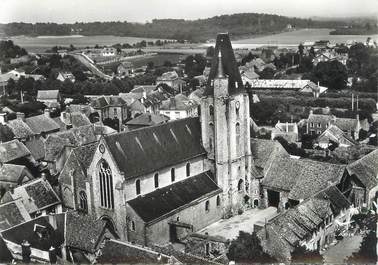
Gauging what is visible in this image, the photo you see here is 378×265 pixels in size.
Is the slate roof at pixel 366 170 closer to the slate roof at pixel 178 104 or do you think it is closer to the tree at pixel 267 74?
the slate roof at pixel 178 104

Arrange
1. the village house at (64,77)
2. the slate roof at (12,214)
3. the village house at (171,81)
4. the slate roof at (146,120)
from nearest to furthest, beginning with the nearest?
the slate roof at (12,214)
the slate roof at (146,120)
the village house at (171,81)
the village house at (64,77)

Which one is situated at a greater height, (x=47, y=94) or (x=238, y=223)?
(x=47, y=94)

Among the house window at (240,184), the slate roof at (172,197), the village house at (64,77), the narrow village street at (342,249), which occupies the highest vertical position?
the village house at (64,77)

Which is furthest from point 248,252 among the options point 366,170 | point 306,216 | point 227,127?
point 366,170

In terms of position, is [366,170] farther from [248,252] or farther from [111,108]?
[111,108]

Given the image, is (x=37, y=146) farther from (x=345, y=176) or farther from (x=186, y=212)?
(x=345, y=176)

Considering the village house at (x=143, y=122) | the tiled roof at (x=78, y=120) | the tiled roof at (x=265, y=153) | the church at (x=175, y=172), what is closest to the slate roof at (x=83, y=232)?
the church at (x=175, y=172)

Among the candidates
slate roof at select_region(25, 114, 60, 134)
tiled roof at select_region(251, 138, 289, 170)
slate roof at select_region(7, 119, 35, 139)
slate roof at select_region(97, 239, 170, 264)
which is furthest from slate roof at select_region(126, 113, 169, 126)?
slate roof at select_region(97, 239, 170, 264)
